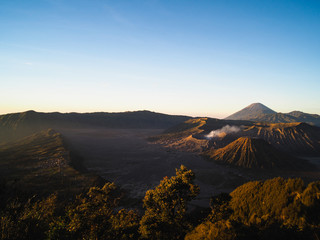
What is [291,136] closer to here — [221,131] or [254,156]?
[221,131]

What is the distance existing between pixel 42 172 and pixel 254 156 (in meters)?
77.0

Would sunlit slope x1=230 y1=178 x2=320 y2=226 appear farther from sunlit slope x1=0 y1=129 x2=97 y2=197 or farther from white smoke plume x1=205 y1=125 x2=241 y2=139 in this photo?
white smoke plume x1=205 y1=125 x2=241 y2=139

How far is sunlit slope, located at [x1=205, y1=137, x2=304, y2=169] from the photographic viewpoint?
223 feet

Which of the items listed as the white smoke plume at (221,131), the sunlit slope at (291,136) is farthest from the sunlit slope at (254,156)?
the sunlit slope at (291,136)

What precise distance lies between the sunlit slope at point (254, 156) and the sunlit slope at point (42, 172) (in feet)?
180

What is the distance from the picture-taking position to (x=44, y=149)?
8231 centimetres

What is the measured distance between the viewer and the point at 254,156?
70.9 metres

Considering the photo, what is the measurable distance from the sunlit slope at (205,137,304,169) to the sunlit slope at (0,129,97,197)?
180ft

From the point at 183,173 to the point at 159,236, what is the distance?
22.9 feet

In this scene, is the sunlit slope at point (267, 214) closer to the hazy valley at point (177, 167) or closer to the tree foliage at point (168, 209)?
the hazy valley at point (177, 167)

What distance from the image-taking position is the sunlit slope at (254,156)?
68.0m

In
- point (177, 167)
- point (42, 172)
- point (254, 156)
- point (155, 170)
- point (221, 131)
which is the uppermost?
point (221, 131)

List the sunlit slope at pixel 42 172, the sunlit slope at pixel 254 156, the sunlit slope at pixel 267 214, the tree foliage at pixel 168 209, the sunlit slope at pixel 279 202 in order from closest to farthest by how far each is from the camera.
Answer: the sunlit slope at pixel 267 214, the sunlit slope at pixel 279 202, the tree foliage at pixel 168 209, the sunlit slope at pixel 42 172, the sunlit slope at pixel 254 156

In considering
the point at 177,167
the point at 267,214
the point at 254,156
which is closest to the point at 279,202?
the point at 267,214
